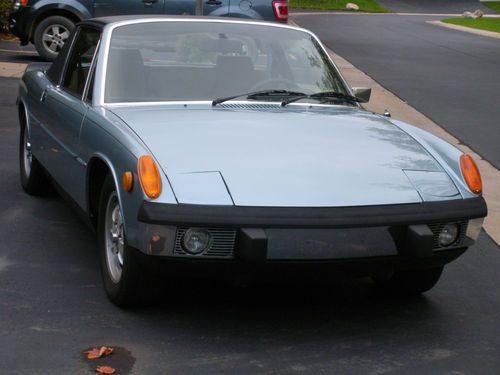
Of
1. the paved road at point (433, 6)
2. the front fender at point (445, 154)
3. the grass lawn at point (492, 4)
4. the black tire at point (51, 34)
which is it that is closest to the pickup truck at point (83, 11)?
the black tire at point (51, 34)

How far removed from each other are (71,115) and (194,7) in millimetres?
11632

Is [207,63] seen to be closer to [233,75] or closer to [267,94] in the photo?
[233,75]

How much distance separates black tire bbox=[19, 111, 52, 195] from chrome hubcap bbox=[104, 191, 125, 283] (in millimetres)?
2168

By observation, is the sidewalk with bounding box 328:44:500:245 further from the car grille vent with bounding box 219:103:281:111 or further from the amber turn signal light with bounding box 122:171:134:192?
the amber turn signal light with bounding box 122:171:134:192

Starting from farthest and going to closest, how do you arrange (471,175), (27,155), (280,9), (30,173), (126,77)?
(280,9), (27,155), (30,173), (126,77), (471,175)

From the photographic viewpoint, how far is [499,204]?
8.55 metres

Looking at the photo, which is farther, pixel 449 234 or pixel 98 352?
pixel 449 234

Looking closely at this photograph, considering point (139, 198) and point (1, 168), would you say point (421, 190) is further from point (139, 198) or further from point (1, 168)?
point (1, 168)

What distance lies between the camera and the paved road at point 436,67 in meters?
13.4

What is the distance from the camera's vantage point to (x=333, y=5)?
175 feet

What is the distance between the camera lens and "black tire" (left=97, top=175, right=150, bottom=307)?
16.5 feet

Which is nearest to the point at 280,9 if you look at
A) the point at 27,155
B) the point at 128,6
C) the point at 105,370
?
the point at 128,6

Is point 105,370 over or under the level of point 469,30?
over

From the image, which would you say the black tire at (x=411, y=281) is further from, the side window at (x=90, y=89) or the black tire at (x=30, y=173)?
the black tire at (x=30, y=173)
